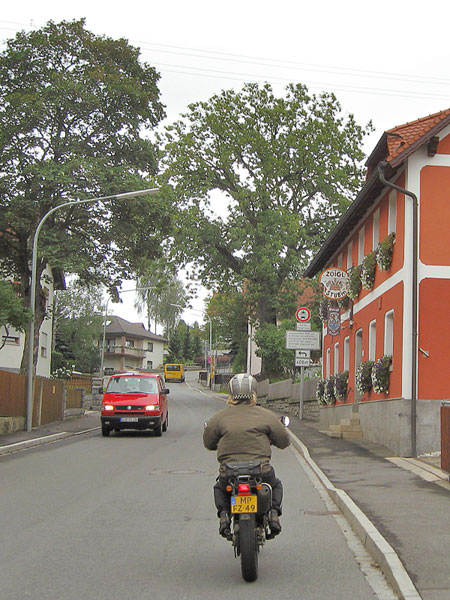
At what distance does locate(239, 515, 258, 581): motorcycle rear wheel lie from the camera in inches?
235

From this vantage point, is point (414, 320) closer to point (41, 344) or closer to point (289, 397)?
point (289, 397)

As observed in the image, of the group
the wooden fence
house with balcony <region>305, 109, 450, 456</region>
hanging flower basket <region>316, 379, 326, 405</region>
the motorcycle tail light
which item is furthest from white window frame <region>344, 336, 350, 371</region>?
the motorcycle tail light

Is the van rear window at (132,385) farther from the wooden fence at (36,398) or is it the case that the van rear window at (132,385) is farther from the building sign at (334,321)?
the building sign at (334,321)

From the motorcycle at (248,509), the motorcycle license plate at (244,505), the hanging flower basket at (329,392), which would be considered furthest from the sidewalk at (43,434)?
the motorcycle license plate at (244,505)

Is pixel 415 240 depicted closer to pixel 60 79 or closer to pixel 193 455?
pixel 193 455

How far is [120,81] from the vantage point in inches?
1171

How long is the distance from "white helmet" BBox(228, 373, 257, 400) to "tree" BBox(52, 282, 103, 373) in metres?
67.5

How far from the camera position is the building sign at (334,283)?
24859 millimetres

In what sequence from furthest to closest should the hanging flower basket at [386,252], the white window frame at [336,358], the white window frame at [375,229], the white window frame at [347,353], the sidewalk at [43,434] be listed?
the white window frame at [336,358], the white window frame at [347,353], the white window frame at [375,229], the hanging flower basket at [386,252], the sidewalk at [43,434]

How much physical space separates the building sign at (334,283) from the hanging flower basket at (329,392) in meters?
3.99

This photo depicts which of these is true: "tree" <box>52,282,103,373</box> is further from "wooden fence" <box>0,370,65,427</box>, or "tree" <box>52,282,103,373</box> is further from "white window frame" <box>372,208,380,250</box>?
"white window frame" <box>372,208,380,250</box>

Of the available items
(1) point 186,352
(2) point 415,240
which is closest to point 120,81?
(2) point 415,240

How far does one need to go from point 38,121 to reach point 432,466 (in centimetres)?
1980

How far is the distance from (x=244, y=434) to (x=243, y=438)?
34mm
